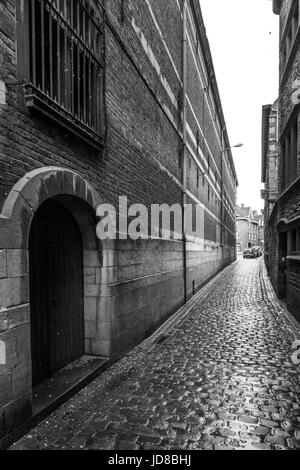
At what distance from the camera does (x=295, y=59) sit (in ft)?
27.6

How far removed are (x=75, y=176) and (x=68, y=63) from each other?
5.04ft

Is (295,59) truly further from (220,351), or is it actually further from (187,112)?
(220,351)

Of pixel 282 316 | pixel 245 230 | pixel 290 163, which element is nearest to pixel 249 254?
pixel 245 230

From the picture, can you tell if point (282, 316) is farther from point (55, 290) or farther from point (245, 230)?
point (245, 230)

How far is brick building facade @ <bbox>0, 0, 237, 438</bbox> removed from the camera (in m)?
3.11

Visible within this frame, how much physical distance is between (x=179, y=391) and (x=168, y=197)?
19.0 feet

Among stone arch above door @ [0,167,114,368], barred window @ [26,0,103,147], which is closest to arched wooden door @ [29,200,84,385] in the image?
stone arch above door @ [0,167,114,368]

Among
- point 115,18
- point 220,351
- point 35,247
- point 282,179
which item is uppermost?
point 115,18

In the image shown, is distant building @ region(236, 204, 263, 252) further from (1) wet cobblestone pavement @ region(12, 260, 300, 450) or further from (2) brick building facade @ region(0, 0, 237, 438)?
(1) wet cobblestone pavement @ region(12, 260, 300, 450)

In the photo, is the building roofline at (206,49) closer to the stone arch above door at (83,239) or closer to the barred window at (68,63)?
the barred window at (68,63)

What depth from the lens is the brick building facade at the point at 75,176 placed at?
10.2 feet

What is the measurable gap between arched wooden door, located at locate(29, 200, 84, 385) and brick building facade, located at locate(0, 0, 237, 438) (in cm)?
2

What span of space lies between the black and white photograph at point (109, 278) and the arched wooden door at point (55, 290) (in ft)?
0.08
